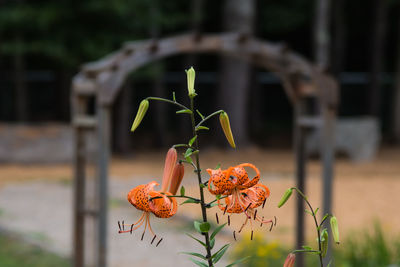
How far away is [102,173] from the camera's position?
4.74 meters

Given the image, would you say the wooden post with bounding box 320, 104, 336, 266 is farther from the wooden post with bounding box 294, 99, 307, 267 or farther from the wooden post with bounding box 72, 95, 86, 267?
the wooden post with bounding box 72, 95, 86, 267

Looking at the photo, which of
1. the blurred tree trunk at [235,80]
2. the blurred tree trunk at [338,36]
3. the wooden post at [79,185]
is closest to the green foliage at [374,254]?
the wooden post at [79,185]

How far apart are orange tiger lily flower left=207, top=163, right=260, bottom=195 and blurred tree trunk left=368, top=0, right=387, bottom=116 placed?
15756mm

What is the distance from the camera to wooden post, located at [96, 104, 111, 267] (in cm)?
471

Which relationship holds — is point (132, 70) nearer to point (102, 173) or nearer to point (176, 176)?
point (102, 173)

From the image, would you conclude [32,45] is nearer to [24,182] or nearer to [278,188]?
[24,182]

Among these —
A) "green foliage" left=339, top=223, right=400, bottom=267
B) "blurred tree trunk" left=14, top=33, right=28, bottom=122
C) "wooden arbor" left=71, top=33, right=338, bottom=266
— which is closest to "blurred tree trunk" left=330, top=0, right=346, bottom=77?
"blurred tree trunk" left=14, top=33, right=28, bottom=122

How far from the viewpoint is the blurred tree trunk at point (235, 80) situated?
14555 millimetres

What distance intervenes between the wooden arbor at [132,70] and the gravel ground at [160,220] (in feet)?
4.50

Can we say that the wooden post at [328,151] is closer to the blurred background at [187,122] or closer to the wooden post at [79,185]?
the blurred background at [187,122]

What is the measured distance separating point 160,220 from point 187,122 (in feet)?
30.0

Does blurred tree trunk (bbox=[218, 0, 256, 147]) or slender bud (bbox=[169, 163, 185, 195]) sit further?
blurred tree trunk (bbox=[218, 0, 256, 147])

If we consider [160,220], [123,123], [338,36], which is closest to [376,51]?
[338,36]

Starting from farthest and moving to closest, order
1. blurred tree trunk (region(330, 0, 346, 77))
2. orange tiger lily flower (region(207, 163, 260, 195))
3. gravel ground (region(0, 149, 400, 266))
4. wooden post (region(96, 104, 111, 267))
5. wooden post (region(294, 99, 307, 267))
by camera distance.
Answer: blurred tree trunk (region(330, 0, 346, 77)) → gravel ground (region(0, 149, 400, 266)) → wooden post (region(294, 99, 307, 267)) → wooden post (region(96, 104, 111, 267)) → orange tiger lily flower (region(207, 163, 260, 195))
